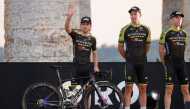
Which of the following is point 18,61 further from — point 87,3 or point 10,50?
point 87,3

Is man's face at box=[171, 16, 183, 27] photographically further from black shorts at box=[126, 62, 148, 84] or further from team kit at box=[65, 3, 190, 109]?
black shorts at box=[126, 62, 148, 84]

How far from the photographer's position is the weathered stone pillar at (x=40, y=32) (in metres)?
12.9

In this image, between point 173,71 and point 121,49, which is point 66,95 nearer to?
point 121,49

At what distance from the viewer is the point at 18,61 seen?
13086mm

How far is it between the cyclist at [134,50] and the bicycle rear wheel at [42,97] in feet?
3.72

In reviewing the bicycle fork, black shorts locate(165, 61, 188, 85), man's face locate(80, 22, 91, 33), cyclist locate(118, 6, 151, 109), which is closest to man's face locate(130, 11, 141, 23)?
cyclist locate(118, 6, 151, 109)

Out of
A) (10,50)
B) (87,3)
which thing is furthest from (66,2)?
(87,3)

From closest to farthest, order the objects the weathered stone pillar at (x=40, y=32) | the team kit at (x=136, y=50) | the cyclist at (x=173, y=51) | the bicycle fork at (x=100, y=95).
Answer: the bicycle fork at (x=100, y=95), the team kit at (x=136, y=50), the cyclist at (x=173, y=51), the weathered stone pillar at (x=40, y=32)

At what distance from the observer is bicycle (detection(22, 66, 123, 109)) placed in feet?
34.7

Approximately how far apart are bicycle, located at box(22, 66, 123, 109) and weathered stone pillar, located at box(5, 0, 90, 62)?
7.06 feet

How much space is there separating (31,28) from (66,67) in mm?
1504

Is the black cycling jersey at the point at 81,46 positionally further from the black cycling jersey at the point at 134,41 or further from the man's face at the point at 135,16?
the man's face at the point at 135,16

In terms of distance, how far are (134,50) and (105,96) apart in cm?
89

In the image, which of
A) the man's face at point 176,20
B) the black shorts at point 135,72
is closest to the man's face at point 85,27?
the black shorts at point 135,72
